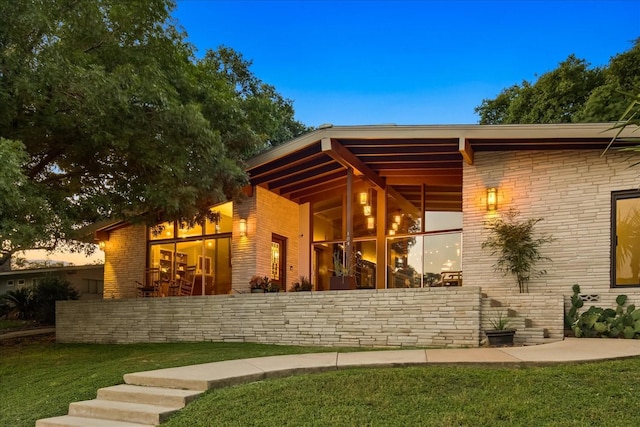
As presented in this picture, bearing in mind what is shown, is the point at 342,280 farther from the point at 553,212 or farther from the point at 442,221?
the point at 553,212

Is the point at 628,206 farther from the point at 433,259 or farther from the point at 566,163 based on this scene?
the point at 433,259

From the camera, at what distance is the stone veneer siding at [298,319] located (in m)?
9.02

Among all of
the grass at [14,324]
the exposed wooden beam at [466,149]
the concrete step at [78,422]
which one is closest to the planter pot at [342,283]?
the exposed wooden beam at [466,149]

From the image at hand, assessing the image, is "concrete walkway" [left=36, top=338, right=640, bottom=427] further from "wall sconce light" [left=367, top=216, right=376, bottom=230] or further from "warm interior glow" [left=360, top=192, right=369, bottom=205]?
"wall sconce light" [left=367, top=216, right=376, bottom=230]

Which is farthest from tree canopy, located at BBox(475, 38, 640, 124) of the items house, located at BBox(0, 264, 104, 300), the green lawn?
house, located at BBox(0, 264, 104, 300)

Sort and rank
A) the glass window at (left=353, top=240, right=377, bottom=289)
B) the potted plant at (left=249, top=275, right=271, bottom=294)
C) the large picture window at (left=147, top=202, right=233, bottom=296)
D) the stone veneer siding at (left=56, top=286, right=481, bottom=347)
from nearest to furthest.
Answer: the stone veneer siding at (left=56, top=286, right=481, bottom=347) → the potted plant at (left=249, top=275, right=271, bottom=294) → the glass window at (left=353, top=240, right=377, bottom=289) → the large picture window at (left=147, top=202, right=233, bottom=296)

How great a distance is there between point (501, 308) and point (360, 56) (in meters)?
21.4

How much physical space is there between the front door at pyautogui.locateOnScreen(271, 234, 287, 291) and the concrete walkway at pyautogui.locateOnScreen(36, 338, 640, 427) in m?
6.67

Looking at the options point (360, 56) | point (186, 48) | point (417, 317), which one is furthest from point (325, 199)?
point (360, 56)

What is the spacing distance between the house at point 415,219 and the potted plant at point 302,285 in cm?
22

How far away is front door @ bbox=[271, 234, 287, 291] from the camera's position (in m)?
14.5

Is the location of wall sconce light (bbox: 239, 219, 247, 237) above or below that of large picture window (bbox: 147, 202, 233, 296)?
above

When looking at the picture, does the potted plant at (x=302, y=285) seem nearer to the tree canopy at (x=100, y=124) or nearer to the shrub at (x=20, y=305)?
the tree canopy at (x=100, y=124)

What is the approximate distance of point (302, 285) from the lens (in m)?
13.8
